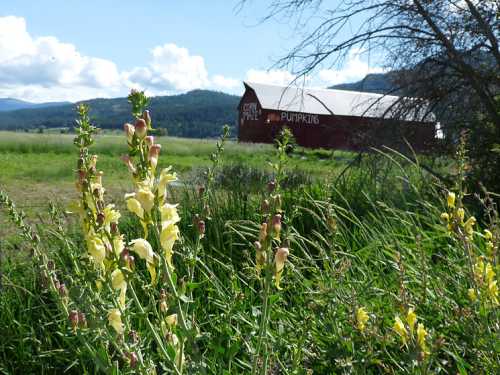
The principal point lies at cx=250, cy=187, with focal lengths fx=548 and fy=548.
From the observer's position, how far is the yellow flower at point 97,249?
1.56 meters

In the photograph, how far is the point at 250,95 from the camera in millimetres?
38938

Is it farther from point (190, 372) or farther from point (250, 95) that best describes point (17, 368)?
point (250, 95)

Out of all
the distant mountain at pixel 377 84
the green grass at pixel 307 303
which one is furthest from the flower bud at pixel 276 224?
the distant mountain at pixel 377 84

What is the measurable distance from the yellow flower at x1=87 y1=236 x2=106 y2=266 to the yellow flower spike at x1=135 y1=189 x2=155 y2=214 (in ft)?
0.62

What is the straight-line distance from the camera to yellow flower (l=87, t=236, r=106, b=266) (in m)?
1.56

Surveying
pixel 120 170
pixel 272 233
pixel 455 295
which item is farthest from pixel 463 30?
pixel 120 170

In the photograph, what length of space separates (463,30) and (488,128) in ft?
4.04

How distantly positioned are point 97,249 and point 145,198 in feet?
0.74

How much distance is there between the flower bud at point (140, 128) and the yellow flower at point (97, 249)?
329 mm

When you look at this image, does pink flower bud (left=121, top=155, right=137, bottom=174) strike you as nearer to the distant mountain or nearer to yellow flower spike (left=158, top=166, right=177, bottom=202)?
yellow flower spike (left=158, top=166, right=177, bottom=202)

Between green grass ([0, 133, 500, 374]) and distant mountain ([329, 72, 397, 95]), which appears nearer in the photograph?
green grass ([0, 133, 500, 374])

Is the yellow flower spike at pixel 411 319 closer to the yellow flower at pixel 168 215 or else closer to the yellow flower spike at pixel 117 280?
the yellow flower at pixel 168 215

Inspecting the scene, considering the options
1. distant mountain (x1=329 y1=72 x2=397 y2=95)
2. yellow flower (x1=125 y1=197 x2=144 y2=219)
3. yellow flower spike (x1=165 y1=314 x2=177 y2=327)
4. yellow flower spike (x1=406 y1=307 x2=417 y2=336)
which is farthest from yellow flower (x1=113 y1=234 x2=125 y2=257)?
distant mountain (x1=329 y1=72 x2=397 y2=95)

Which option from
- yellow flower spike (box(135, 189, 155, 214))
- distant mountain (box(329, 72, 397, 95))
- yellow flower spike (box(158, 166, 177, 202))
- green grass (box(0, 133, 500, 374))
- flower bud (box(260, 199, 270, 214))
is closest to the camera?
yellow flower spike (box(135, 189, 155, 214))
